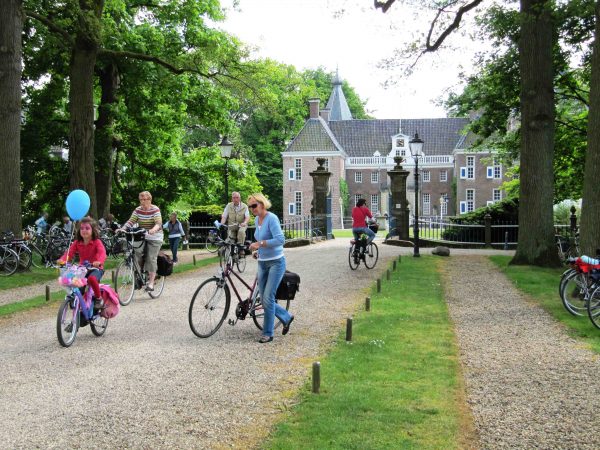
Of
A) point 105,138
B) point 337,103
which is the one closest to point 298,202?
point 337,103

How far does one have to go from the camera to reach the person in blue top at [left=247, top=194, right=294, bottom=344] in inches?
304

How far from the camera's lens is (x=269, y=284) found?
25.6ft

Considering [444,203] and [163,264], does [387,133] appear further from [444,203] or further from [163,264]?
[163,264]

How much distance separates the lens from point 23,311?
35.4ft

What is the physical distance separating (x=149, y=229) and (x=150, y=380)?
17.7 ft

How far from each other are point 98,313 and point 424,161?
65255 mm

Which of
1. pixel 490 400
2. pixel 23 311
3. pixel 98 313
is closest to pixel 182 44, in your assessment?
pixel 23 311

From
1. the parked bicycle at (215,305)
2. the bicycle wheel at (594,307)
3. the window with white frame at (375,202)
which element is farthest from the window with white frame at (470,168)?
the parked bicycle at (215,305)

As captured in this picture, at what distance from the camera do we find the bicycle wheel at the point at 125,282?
10.8 metres

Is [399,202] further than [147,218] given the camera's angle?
Yes

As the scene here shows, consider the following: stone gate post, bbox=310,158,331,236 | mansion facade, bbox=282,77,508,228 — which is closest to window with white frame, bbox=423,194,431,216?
mansion facade, bbox=282,77,508,228

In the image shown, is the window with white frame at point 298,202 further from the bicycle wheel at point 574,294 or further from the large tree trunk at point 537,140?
the bicycle wheel at point 574,294

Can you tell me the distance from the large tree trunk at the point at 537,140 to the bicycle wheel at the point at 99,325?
452 inches

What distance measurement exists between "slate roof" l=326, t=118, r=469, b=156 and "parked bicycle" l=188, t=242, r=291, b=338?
64854mm
